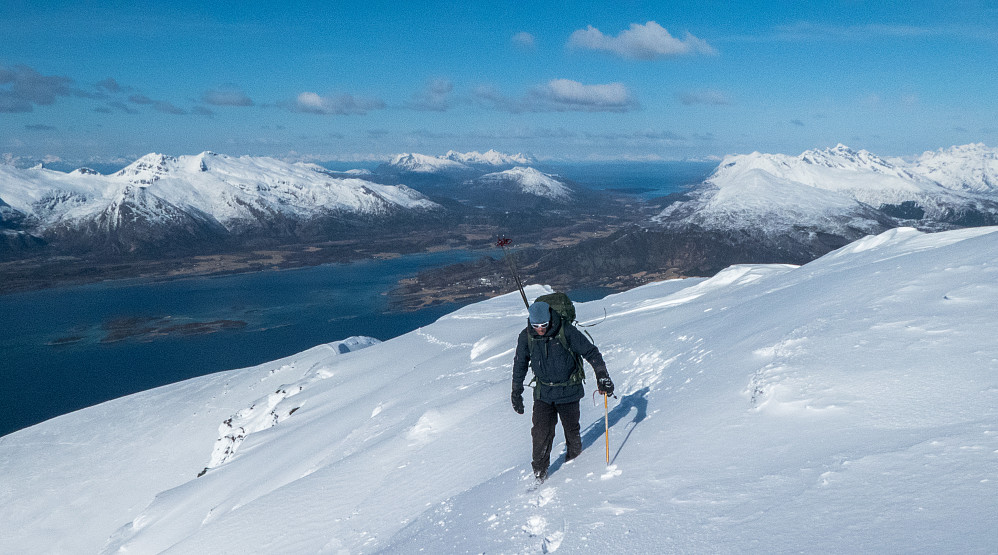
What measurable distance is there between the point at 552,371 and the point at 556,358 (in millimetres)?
185

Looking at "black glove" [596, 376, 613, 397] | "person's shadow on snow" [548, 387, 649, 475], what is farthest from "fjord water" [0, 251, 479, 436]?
"black glove" [596, 376, 613, 397]

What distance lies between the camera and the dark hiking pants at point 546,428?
7434mm

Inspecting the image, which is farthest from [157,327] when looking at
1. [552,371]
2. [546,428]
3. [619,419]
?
[552,371]

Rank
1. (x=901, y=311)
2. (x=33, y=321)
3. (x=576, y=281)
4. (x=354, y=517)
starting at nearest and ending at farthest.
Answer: (x=354, y=517) < (x=901, y=311) < (x=33, y=321) < (x=576, y=281)

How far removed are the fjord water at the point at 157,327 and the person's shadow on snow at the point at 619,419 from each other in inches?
3773

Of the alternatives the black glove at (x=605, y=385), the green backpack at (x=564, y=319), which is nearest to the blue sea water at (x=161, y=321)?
the green backpack at (x=564, y=319)

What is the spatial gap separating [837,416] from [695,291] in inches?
897

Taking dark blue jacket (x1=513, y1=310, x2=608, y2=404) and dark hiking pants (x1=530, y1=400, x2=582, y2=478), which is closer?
dark blue jacket (x1=513, y1=310, x2=608, y2=404)

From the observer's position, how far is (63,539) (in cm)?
2534

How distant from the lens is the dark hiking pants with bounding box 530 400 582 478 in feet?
24.4

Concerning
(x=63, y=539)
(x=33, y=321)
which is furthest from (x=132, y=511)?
(x=33, y=321)

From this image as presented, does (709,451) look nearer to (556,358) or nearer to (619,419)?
(556,358)

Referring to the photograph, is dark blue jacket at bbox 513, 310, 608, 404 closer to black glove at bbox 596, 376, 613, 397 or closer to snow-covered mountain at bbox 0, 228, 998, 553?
black glove at bbox 596, 376, 613, 397

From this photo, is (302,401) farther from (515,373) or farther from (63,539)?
(515,373)
